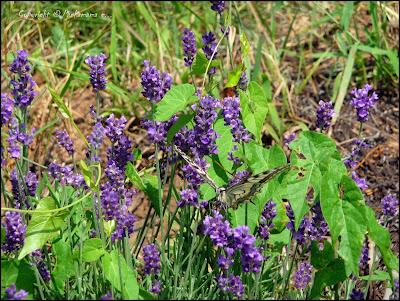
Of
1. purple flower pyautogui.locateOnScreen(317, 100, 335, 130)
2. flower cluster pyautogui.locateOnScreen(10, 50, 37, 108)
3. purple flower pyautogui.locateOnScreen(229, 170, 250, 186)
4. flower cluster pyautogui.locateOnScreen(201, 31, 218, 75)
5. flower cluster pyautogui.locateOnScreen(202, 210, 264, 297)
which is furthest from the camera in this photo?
flower cluster pyautogui.locateOnScreen(201, 31, 218, 75)

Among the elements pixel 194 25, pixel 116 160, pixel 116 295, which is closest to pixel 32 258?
pixel 116 295

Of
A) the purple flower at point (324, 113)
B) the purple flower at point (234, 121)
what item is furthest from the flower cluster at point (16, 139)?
the purple flower at point (324, 113)

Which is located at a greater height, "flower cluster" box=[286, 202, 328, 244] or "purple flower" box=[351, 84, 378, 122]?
"purple flower" box=[351, 84, 378, 122]

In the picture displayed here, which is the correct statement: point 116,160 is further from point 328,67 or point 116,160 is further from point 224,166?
point 328,67

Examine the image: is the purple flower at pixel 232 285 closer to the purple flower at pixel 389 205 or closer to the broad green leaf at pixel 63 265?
the broad green leaf at pixel 63 265

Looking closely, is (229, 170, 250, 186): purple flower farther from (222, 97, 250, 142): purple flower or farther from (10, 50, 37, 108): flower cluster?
(10, 50, 37, 108): flower cluster

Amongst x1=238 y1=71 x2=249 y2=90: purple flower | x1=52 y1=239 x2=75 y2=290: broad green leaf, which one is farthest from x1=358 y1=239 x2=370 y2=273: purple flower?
x1=52 y1=239 x2=75 y2=290: broad green leaf

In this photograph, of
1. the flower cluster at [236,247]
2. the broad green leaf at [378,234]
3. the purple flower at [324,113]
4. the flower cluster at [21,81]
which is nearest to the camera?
the flower cluster at [236,247]
